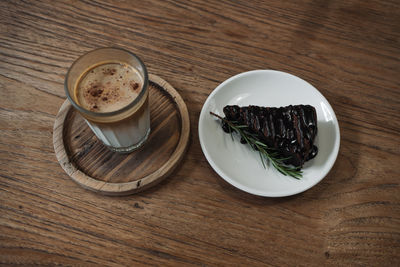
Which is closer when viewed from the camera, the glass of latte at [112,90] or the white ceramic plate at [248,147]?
the glass of latte at [112,90]

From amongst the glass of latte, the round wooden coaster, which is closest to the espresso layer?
the glass of latte

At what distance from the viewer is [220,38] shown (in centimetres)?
138

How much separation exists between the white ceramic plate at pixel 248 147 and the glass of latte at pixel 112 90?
0.25 meters

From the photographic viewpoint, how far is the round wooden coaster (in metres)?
1.06

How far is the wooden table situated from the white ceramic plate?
7 centimetres

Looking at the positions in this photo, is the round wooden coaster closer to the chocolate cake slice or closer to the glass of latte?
the glass of latte

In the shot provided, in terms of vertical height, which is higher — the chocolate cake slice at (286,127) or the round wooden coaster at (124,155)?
the chocolate cake slice at (286,127)

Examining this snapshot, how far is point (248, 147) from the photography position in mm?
1154

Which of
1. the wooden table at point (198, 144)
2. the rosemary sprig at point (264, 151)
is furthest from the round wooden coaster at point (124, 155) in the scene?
the rosemary sprig at point (264, 151)

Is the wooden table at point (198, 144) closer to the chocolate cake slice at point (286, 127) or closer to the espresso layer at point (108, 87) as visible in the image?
the chocolate cake slice at point (286, 127)

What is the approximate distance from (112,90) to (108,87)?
0.7 inches

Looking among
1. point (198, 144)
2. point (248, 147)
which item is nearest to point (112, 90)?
point (198, 144)

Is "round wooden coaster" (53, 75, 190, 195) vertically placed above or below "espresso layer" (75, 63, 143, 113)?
below

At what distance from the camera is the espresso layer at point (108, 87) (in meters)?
0.97
